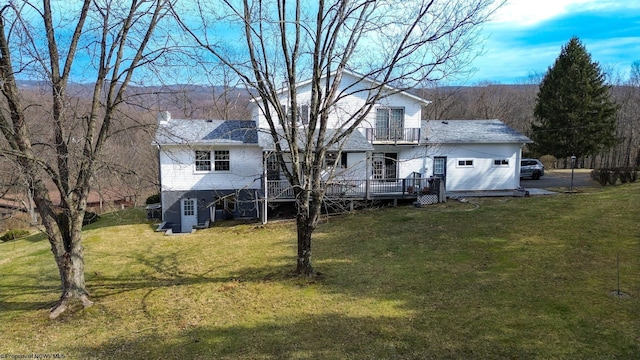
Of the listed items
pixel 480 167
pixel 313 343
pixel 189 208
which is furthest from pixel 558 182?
Result: pixel 313 343

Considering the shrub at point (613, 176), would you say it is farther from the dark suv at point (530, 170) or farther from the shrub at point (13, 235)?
the shrub at point (13, 235)

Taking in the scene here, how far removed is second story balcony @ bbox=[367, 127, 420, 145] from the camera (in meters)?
19.5

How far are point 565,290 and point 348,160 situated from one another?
1154 centimetres

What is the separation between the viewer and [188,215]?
61.8 ft

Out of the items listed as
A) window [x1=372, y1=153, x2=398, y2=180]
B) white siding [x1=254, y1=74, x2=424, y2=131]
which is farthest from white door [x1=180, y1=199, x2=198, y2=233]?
window [x1=372, y1=153, x2=398, y2=180]

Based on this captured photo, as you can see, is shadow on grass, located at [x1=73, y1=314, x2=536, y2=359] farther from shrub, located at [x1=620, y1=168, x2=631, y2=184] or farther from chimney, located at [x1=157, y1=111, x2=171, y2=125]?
shrub, located at [x1=620, y1=168, x2=631, y2=184]

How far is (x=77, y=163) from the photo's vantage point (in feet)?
26.4

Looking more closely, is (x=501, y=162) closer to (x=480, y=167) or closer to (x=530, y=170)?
(x=480, y=167)

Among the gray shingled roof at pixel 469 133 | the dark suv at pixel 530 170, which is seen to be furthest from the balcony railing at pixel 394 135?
the dark suv at pixel 530 170

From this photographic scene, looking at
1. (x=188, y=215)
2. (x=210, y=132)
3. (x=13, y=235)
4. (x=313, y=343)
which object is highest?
(x=210, y=132)

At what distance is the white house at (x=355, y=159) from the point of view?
59.4ft

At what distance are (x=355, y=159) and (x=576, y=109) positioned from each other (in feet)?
82.3

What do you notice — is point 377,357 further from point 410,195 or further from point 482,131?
point 482,131

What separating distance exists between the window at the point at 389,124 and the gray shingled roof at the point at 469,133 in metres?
1.76
